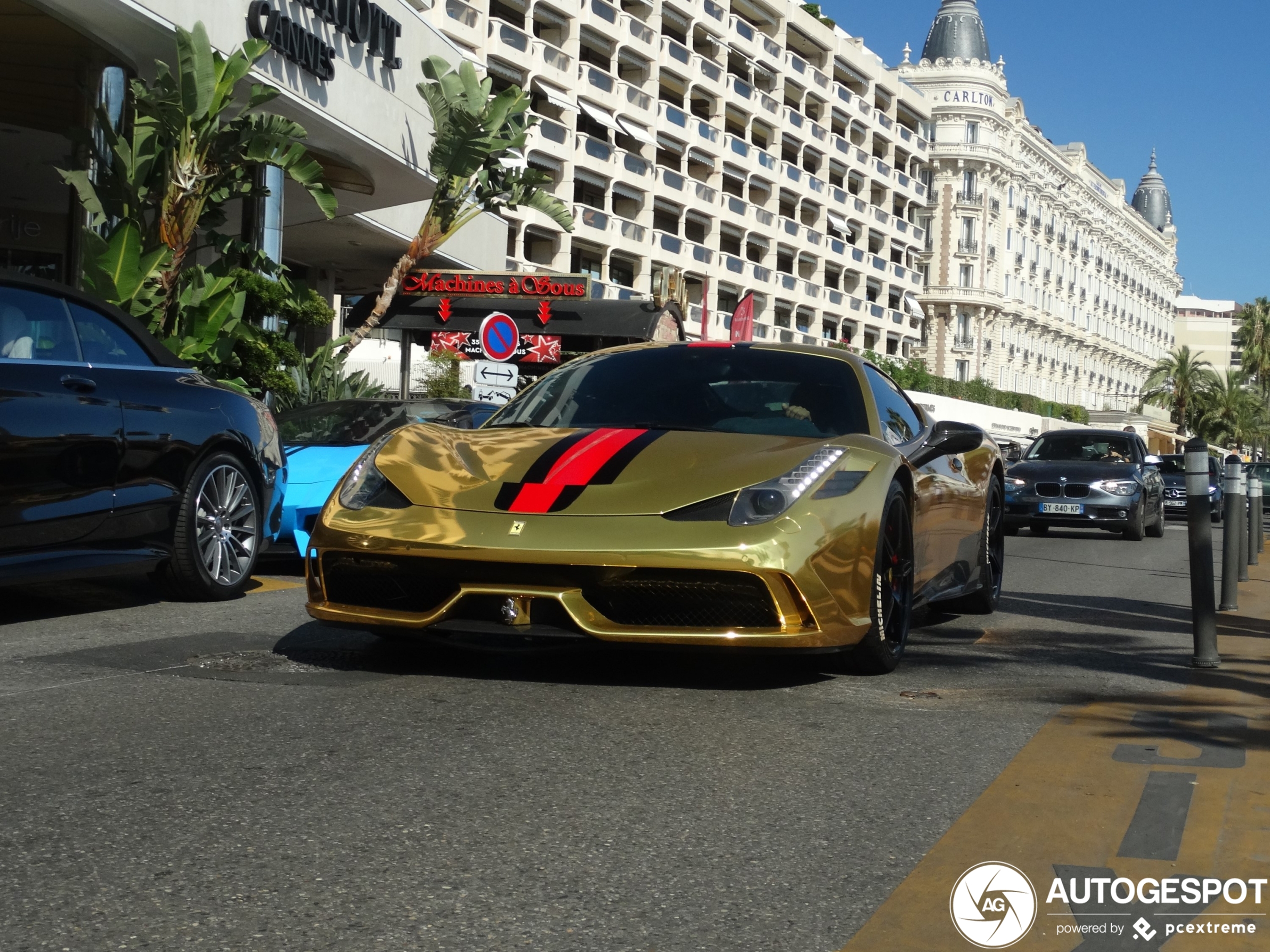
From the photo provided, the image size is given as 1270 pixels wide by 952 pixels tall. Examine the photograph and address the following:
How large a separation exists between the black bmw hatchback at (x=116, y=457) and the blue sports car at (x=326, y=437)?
0.59 metres

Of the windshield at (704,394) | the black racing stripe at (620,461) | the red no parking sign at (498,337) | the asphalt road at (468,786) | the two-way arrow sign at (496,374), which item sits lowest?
the asphalt road at (468,786)

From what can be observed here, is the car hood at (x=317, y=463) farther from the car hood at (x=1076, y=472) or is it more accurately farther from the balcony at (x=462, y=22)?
the balcony at (x=462, y=22)

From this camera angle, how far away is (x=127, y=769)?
359 centimetres

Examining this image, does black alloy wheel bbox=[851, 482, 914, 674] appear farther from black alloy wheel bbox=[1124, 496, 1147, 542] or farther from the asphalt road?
black alloy wheel bbox=[1124, 496, 1147, 542]

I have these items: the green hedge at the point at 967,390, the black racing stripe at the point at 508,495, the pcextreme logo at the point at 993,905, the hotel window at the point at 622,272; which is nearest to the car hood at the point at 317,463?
the black racing stripe at the point at 508,495

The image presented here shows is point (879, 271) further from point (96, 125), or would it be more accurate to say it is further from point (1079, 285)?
point (96, 125)

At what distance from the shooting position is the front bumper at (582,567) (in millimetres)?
4609

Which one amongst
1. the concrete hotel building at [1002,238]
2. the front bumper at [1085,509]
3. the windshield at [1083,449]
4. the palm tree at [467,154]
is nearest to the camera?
the front bumper at [1085,509]

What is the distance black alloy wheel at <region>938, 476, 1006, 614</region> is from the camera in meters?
7.68

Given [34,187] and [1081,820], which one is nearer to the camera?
[1081,820]

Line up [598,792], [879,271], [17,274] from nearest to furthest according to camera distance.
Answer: [598,792], [17,274], [879,271]

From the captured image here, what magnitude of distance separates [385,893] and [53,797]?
103cm

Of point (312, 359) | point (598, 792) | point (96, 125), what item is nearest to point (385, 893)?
point (598, 792)

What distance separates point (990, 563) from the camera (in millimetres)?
7918
